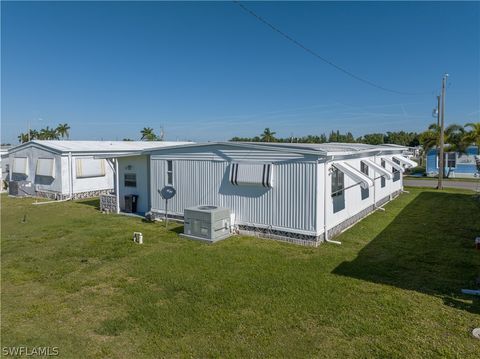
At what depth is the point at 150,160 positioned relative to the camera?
12750 millimetres

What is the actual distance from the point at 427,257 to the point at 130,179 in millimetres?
10469

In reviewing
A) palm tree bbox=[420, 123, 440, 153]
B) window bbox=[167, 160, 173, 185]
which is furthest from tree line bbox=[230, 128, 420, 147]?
window bbox=[167, 160, 173, 185]

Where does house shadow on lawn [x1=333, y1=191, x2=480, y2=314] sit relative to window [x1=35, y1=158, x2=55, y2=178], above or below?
below

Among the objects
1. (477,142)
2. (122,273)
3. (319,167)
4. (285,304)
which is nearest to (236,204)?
(319,167)

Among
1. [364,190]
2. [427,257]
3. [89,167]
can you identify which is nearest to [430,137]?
[364,190]

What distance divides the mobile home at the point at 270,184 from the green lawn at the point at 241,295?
2.05 ft

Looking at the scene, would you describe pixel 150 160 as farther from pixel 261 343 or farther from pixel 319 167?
pixel 261 343

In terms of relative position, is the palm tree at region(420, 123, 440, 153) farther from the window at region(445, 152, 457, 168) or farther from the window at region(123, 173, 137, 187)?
the window at region(123, 173, 137, 187)

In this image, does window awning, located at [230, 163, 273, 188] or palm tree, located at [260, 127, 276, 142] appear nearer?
window awning, located at [230, 163, 273, 188]

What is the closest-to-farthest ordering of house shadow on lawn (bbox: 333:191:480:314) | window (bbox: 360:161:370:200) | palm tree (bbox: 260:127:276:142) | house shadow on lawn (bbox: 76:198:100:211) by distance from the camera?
house shadow on lawn (bbox: 333:191:480:314), window (bbox: 360:161:370:200), house shadow on lawn (bbox: 76:198:100:211), palm tree (bbox: 260:127:276:142)

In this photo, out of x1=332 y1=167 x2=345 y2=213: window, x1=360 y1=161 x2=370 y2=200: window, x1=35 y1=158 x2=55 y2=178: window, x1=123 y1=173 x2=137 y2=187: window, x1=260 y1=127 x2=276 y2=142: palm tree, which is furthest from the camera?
x1=260 y1=127 x2=276 y2=142: palm tree

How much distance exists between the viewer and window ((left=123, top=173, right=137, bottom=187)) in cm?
1395

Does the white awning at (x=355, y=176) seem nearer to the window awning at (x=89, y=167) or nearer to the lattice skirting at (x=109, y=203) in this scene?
the lattice skirting at (x=109, y=203)

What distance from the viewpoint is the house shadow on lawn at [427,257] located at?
6.52m
